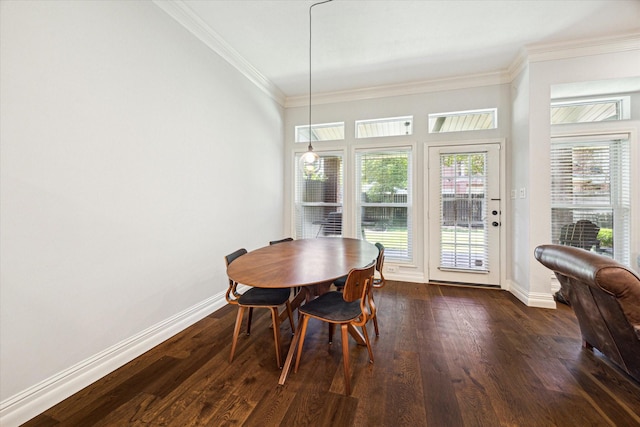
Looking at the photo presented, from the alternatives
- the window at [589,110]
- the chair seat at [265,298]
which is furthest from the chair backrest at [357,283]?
the window at [589,110]

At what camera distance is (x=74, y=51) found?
1653 mm

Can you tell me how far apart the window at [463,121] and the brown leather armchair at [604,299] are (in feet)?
7.64

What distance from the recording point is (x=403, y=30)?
8.86 ft

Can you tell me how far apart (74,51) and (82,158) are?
2.23 feet

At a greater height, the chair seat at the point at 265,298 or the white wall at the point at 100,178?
the white wall at the point at 100,178

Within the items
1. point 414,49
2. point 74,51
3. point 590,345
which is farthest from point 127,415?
point 414,49

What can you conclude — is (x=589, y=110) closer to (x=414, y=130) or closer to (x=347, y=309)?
(x=414, y=130)

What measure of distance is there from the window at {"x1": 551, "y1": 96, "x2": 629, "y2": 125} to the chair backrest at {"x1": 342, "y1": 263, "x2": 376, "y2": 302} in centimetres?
359

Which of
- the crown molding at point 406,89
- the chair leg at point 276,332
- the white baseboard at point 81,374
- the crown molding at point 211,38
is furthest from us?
the crown molding at point 406,89

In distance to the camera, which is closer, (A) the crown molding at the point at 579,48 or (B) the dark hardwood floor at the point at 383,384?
(B) the dark hardwood floor at the point at 383,384

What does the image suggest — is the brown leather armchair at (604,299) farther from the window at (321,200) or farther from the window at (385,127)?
the window at (321,200)

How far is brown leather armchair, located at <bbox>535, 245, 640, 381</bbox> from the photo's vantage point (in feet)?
4.87

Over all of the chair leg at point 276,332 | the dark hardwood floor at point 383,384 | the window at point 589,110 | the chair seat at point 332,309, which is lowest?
the dark hardwood floor at point 383,384

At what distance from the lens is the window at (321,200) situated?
170 inches
